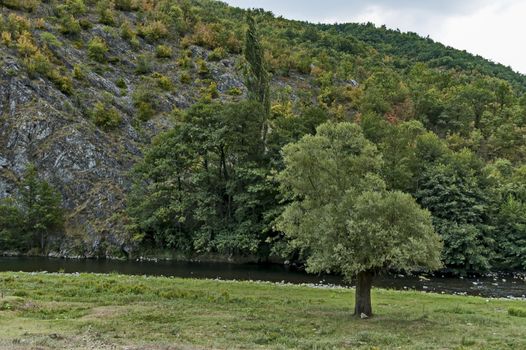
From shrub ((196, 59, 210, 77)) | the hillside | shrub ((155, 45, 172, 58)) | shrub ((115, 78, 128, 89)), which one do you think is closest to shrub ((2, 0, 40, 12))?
the hillside

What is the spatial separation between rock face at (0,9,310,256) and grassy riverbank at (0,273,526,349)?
3586cm

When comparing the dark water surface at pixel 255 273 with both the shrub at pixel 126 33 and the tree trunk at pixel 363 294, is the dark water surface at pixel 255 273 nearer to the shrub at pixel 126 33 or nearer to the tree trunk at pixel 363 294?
the tree trunk at pixel 363 294

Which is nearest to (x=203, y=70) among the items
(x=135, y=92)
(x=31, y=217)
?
(x=135, y=92)

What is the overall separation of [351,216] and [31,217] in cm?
5458

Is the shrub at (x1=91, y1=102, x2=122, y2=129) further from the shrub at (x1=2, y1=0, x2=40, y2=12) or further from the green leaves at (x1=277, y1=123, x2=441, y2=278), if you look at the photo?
the green leaves at (x1=277, y1=123, x2=441, y2=278)

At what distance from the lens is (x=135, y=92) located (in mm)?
88438

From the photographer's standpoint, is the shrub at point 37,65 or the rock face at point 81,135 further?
the shrub at point 37,65

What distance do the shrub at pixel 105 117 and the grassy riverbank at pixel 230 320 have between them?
49849 millimetres

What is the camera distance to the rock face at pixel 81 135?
67500 millimetres

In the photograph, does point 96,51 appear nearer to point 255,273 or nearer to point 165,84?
point 165,84

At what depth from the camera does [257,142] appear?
62.8 m

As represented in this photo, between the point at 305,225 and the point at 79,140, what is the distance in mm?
57433

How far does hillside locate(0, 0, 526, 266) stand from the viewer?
7069 cm

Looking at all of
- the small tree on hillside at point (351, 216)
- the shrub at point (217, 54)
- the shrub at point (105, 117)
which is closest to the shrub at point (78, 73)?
the shrub at point (105, 117)
